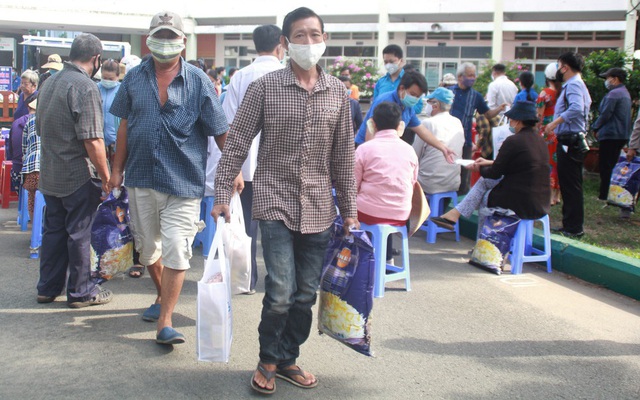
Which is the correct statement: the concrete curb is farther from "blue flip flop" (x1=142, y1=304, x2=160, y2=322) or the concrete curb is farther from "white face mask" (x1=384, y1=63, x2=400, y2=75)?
"blue flip flop" (x1=142, y1=304, x2=160, y2=322)

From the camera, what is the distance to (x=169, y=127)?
4500 mm

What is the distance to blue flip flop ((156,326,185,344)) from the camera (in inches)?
175

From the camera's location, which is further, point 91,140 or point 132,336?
point 91,140

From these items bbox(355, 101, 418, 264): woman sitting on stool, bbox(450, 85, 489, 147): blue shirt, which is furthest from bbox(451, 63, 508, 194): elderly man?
bbox(355, 101, 418, 264): woman sitting on stool

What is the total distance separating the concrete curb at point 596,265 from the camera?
630 centimetres

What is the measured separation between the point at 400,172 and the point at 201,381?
271 cm

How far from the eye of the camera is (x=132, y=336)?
187 inches

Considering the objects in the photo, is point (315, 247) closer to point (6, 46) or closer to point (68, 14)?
point (6, 46)

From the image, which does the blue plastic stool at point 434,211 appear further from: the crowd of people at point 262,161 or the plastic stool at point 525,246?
the plastic stool at point 525,246

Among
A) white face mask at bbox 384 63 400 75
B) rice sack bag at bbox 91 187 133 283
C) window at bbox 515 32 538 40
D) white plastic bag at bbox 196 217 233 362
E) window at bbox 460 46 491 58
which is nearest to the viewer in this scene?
white plastic bag at bbox 196 217 233 362

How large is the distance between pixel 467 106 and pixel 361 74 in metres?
12.5

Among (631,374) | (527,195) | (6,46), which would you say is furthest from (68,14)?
(631,374)

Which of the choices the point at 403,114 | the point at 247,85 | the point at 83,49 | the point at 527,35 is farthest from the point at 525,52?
the point at 83,49

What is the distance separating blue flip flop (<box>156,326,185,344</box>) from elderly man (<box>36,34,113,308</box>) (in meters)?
1.13
